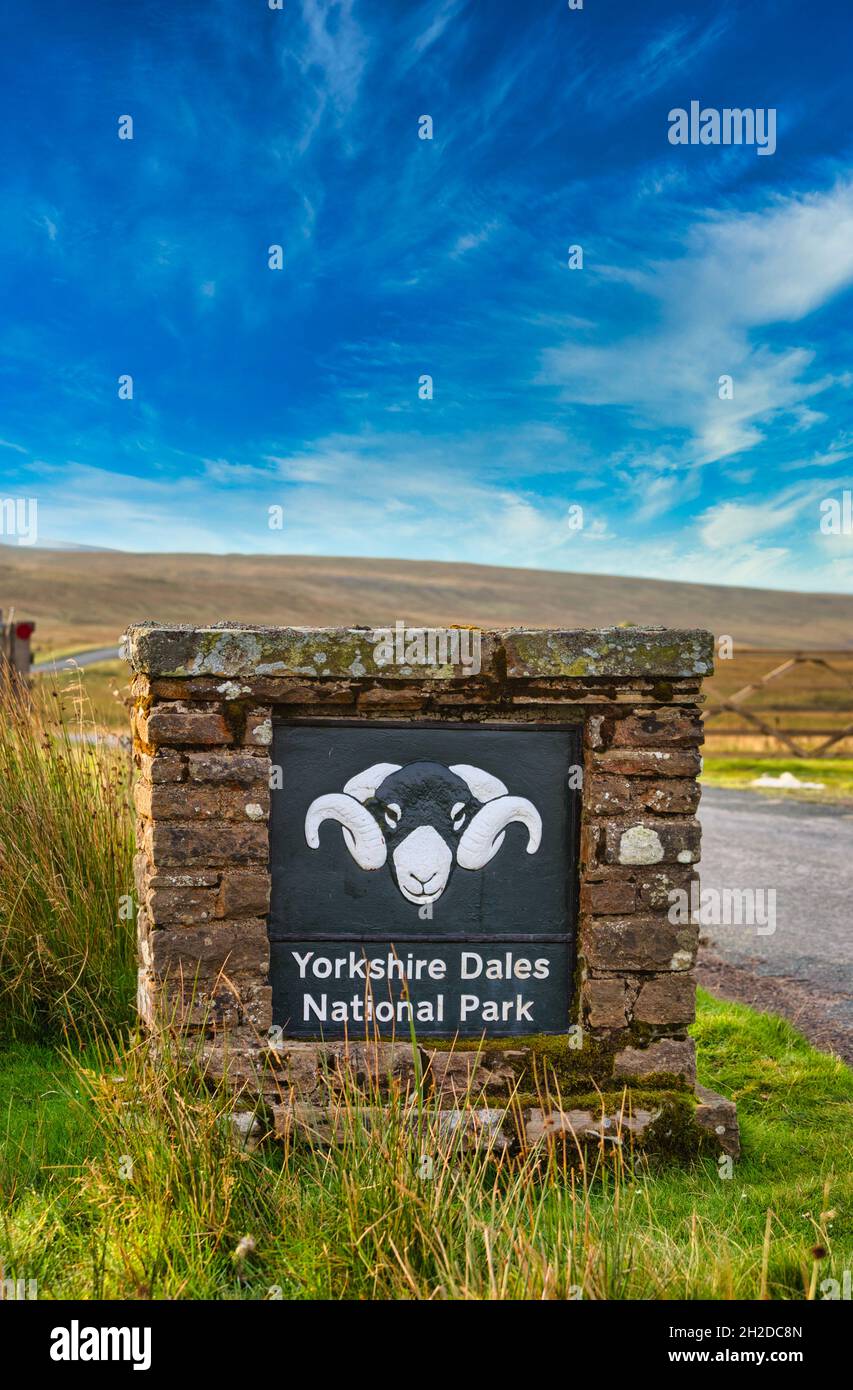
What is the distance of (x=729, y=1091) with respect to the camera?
15.9 feet

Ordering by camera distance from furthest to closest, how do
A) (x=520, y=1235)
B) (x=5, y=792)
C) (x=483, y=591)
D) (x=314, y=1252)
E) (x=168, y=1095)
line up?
1. (x=483, y=591)
2. (x=5, y=792)
3. (x=168, y=1095)
4. (x=314, y=1252)
5. (x=520, y=1235)

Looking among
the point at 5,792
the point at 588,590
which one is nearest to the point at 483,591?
the point at 588,590

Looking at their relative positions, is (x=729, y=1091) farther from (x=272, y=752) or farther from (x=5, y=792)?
(x=5, y=792)

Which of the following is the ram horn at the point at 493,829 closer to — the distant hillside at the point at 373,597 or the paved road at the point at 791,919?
the paved road at the point at 791,919

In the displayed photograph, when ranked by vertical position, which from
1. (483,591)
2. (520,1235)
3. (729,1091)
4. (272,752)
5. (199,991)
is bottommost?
(729,1091)

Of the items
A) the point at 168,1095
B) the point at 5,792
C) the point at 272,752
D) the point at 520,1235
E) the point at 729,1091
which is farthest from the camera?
the point at 5,792

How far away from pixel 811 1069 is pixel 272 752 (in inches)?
120

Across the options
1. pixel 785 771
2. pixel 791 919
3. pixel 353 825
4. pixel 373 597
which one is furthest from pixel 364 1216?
pixel 373 597

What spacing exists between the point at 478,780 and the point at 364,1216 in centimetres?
155

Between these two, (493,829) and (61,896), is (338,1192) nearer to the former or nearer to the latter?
(493,829)

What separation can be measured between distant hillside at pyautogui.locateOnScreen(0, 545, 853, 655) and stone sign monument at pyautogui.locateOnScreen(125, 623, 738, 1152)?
Result: 63914 mm

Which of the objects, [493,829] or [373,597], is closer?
[493,829]

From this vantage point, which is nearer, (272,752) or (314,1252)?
(314,1252)

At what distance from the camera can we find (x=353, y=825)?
12.9 feet
